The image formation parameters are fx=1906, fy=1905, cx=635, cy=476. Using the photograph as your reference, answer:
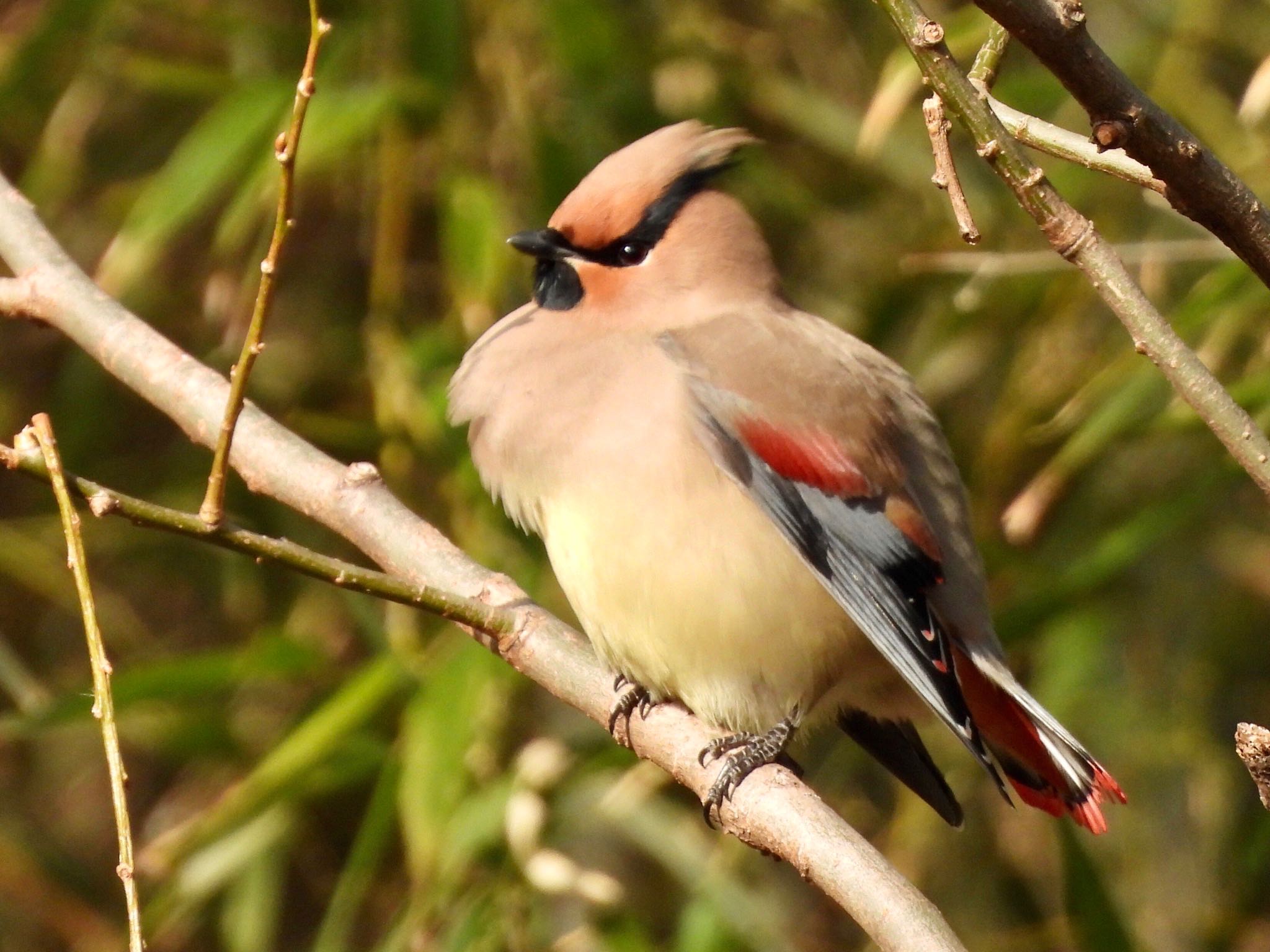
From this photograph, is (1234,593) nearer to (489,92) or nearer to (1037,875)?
(1037,875)

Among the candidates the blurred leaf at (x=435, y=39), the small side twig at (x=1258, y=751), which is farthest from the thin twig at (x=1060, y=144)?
the blurred leaf at (x=435, y=39)

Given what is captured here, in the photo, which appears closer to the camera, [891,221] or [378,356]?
[378,356]

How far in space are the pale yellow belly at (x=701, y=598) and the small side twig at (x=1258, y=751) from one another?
38.3 inches

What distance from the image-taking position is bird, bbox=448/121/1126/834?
7.54 ft

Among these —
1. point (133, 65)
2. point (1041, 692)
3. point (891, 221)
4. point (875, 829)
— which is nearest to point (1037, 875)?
point (875, 829)

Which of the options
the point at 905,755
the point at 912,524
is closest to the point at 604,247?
the point at 912,524

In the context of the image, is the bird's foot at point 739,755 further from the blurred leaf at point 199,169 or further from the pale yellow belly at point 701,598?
the blurred leaf at point 199,169

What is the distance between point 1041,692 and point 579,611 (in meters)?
1.15

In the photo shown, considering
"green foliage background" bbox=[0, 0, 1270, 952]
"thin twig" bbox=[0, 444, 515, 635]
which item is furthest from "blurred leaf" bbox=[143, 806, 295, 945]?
"thin twig" bbox=[0, 444, 515, 635]

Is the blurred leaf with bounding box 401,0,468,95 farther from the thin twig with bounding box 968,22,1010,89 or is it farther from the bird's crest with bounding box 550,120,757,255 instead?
the thin twig with bounding box 968,22,1010,89

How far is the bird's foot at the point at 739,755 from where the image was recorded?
2059mm

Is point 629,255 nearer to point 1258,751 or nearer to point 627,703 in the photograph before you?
point 627,703

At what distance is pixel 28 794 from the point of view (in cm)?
414

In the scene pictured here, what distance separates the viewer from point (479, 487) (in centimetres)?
297
